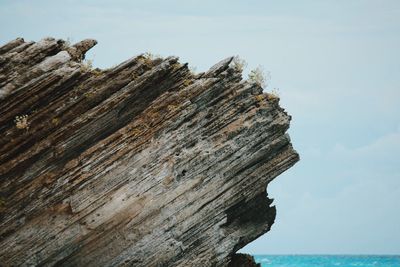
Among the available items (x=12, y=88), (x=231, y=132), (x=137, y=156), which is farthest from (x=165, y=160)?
(x=12, y=88)

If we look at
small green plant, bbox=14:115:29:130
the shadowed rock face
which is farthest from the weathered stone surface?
small green plant, bbox=14:115:29:130

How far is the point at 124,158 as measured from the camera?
21.8m

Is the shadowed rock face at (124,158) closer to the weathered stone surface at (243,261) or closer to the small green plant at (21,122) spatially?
the small green plant at (21,122)

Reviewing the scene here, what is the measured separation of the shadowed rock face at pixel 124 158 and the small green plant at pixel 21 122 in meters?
0.06

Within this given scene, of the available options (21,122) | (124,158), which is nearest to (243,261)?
(124,158)

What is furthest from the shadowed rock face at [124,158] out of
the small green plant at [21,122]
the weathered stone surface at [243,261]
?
the weathered stone surface at [243,261]

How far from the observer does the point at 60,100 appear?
72.9 feet

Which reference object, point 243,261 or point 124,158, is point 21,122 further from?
point 243,261

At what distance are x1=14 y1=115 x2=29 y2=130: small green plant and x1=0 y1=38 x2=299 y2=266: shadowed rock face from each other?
0.20 ft

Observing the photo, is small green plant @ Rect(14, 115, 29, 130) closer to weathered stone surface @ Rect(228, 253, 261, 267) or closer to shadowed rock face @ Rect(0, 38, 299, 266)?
shadowed rock face @ Rect(0, 38, 299, 266)

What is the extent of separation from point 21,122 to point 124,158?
419cm

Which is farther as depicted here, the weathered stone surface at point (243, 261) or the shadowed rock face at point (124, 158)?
the weathered stone surface at point (243, 261)

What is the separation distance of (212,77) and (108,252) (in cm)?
804

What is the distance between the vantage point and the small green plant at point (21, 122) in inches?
856
